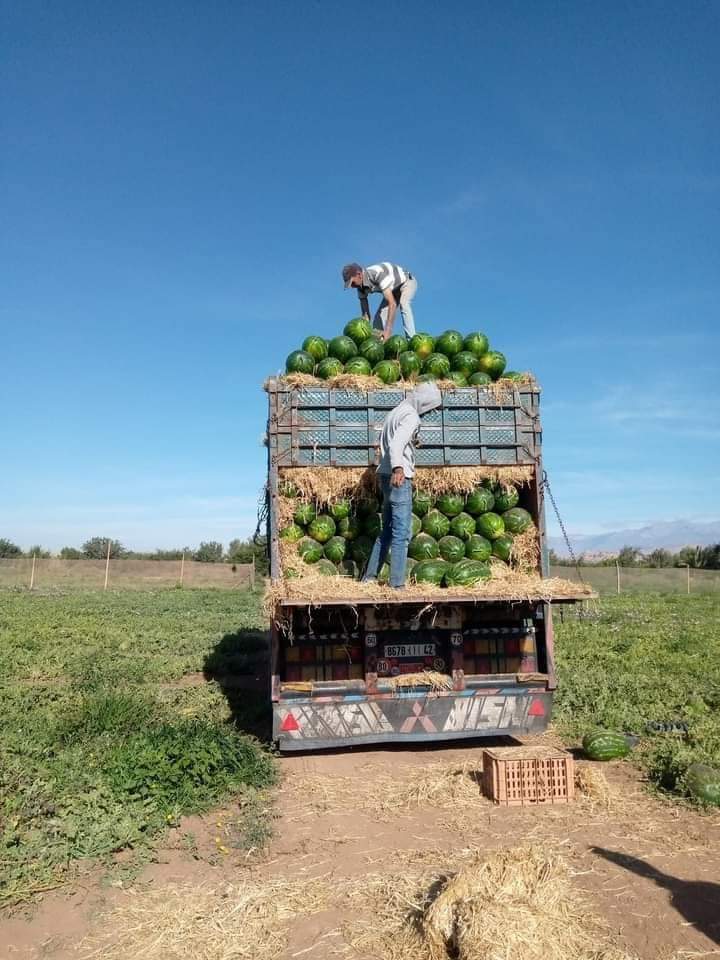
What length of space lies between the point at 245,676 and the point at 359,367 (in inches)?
261

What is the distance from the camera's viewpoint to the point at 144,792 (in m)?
6.66

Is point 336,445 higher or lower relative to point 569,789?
higher

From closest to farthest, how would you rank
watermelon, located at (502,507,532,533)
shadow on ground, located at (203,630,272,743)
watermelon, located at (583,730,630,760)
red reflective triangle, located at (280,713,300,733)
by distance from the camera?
red reflective triangle, located at (280,713,300,733), watermelon, located at (583,730,630,760), watermelon, located at (502,507,532,533), shadow on ground, located at (203,630,272,743)

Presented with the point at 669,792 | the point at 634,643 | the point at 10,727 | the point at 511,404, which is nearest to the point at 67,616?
the point at 10,727

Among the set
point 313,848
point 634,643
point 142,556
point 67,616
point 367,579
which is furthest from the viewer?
point 142,556

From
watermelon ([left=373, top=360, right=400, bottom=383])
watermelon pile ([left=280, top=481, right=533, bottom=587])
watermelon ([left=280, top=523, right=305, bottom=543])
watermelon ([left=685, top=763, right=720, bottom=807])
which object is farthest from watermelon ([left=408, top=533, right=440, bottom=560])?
watermelon ([left=685, top=763, right=720, bottom=807])

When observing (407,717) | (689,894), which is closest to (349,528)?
(407,717)

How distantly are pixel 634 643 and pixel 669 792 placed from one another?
31.4 feet

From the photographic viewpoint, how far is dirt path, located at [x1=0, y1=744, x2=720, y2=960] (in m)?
4.52

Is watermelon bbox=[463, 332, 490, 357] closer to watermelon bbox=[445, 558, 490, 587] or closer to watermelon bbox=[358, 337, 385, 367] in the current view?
watermelon bbox=[358, 337, 385, 367]

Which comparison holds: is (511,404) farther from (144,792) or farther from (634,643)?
(634,643)

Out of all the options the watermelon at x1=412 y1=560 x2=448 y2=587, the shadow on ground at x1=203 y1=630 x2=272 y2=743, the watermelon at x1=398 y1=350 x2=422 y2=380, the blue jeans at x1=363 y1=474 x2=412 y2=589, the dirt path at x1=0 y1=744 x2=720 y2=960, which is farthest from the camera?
the shadow on ground at x1=203 y1=630 x2=272 y2=743

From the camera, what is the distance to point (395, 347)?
380 inches

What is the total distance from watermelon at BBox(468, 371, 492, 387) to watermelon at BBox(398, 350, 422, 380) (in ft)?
2.16
